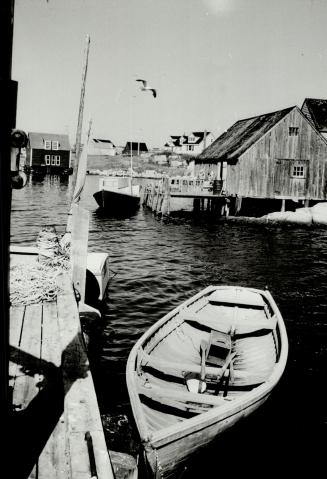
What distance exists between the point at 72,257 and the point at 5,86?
6.44 m

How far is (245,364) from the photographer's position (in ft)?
25.6

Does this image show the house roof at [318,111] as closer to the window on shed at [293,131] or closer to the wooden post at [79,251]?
the window on shed at [293,131]

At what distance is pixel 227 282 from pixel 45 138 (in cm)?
7258

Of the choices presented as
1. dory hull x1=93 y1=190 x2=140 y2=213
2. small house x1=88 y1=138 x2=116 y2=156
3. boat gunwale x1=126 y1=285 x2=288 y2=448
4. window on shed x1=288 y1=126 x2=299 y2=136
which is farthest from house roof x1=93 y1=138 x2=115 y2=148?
boat gunwale x1=126 y1=285 x2=288 y2=448

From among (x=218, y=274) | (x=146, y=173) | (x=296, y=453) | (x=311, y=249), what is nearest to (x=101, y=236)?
(x=218, y=274)

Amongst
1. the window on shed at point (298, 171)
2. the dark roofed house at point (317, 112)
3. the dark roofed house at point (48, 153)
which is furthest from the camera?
the dark roofed house at point (48, 153)

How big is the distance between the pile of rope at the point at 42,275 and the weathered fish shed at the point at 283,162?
985 inches

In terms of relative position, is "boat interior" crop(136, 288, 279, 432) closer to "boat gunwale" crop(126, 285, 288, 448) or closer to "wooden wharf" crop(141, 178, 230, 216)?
"boat gunwale" crop(126, 285, 288, 448)

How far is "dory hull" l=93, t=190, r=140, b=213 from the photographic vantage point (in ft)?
120

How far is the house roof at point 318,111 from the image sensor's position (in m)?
42.0

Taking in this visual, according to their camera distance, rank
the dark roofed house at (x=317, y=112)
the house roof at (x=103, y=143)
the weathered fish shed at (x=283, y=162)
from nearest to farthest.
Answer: the weathered fish shed at (x=283, y=162) < the dark roofed house at (x=317, y=112) < the house roof at (x=103, y=143)

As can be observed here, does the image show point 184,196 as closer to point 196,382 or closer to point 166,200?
point 166,200

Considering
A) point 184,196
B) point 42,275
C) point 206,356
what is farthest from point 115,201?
point 206,356

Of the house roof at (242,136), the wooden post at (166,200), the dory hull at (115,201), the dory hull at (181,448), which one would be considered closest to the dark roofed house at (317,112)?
the house roof at (242,136)
